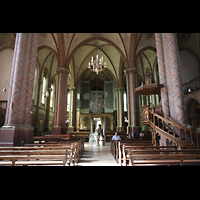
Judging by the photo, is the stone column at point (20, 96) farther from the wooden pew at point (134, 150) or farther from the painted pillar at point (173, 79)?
the painted pillar at point (173, 79)

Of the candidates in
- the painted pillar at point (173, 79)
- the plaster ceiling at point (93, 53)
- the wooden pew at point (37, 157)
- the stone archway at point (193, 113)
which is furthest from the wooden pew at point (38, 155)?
the plaster ceiling at point (93, 53)

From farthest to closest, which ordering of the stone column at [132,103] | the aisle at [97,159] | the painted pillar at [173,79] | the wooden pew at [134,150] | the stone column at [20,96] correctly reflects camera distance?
the stone column at [132,103], the painted pillar at [173,79], the stone column at [20,96], the aisle at [97,159], the wooden pew at [134,150]

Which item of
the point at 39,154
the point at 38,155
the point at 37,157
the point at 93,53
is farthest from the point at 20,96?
the point at 93,53

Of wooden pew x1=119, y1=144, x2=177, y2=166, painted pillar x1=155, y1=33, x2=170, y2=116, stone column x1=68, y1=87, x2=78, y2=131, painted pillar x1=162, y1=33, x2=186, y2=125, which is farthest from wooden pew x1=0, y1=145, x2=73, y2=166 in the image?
stone column x1=68, y1=87, x2=78, y2=131

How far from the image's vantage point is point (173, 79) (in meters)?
6.46

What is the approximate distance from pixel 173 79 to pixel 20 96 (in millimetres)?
6724

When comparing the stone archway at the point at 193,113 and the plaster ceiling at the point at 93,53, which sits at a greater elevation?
the plaster ceiling at the point at 93,53

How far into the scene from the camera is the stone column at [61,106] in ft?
40.1

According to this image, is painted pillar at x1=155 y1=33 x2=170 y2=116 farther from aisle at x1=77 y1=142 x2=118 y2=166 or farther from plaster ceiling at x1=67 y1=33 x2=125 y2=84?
plaster ceiling at x1=67 y1=33 x2=125 y2=84

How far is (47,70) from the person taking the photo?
19.5m

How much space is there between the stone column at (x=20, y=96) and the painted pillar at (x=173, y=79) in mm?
6247
